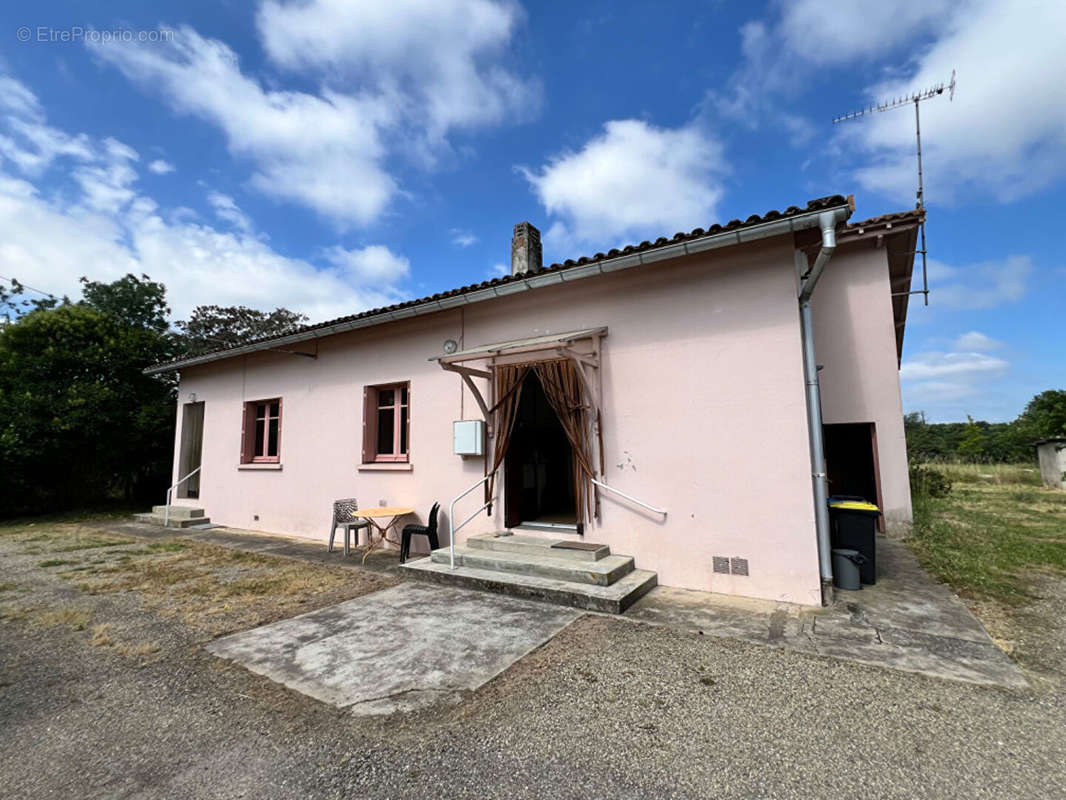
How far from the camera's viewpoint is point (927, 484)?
11.8 meters

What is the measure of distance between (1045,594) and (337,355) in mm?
9584

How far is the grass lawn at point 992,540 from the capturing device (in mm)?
4961

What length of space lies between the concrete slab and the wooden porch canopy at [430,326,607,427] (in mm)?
2452

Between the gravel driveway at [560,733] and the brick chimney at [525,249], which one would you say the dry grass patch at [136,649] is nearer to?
the gravel driveway at [560,733]

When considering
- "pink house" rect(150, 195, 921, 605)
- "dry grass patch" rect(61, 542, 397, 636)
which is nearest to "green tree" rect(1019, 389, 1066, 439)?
"pink house" rect(150, 195, 921, 605)

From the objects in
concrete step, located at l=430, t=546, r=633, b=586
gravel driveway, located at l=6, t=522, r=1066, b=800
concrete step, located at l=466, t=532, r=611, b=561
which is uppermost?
concrete step, located at l=466, t=532, r=611, b=561

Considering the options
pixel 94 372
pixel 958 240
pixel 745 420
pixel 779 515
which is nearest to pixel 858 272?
pixel 958 240

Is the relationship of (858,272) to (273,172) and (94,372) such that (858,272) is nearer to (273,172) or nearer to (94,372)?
(273,172)

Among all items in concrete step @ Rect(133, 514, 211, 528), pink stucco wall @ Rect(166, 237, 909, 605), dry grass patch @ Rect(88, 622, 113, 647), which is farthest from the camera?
concrete step @ Rect(133, 514, 211, 528)

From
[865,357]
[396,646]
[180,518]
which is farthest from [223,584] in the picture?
[865,357]

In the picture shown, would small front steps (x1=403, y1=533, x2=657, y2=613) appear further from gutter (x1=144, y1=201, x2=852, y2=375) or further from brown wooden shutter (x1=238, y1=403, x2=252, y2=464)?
brown wooden shutter (x1=238, y1=403, x2=252, y2=464)

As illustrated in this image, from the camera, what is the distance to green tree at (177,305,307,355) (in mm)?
20672

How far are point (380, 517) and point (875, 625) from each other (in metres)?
6.12

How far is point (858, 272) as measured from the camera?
25.0 feet
